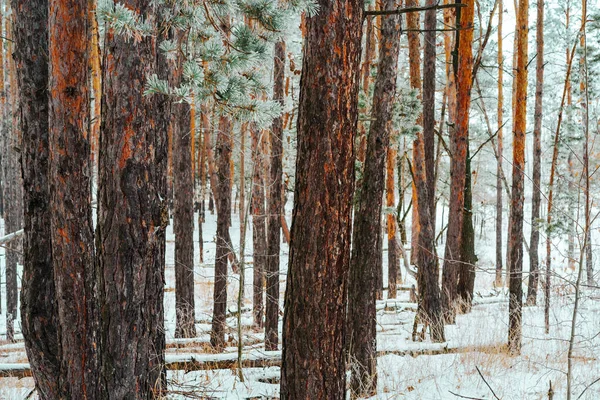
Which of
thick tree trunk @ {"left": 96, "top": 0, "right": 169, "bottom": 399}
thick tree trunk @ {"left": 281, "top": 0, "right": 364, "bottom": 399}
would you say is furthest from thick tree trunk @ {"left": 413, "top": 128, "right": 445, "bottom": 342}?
thick tree trunk @ {"left": 96, "top": 0, "right": 169, "bottom": 399}

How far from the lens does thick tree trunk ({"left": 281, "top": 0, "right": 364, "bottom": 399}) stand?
10.1ft

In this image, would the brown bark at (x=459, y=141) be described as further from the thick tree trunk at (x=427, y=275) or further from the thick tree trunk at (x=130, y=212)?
the thick tree trunk at (x=130, y=212)

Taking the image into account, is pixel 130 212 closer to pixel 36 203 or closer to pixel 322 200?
pixel 36 203

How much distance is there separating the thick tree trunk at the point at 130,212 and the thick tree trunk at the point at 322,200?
112 cm

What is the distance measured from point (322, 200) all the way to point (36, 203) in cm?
230

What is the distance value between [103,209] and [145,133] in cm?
62

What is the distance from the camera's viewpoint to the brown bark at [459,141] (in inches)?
300

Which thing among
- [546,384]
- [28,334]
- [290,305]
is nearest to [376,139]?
[290,305]

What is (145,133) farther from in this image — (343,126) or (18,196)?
(18,196)

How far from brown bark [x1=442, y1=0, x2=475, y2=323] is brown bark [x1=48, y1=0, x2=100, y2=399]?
5390 mm

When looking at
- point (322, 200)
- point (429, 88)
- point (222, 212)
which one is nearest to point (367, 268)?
point (322, 200)

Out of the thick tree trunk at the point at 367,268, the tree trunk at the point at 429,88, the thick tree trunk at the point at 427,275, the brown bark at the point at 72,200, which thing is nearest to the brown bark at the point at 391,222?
the tree trunk at the point at 429,88

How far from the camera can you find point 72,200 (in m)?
3.44

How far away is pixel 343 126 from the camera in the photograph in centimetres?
310
